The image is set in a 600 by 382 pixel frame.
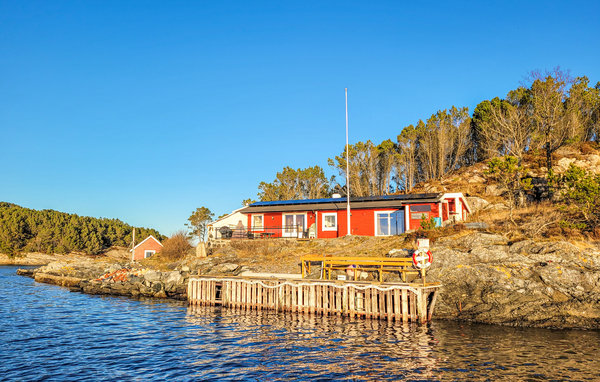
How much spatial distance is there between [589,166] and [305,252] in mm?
45977

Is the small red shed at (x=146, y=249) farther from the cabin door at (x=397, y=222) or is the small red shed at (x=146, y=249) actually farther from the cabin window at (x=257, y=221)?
the cabin door at (x=397, y=222)

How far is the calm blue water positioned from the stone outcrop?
135 cm

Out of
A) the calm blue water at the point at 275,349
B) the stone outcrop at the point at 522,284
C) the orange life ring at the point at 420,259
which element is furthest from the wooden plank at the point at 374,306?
the stone outcrop at the point at 522,284

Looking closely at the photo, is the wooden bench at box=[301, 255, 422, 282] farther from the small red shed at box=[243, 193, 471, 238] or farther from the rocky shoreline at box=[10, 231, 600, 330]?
the small red shed at box=[243, 193, 471, 238]

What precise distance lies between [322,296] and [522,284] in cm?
1137

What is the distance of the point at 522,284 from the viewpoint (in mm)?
21734

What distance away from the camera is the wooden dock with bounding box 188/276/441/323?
21156mm

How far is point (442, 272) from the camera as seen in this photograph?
23797 millimetres

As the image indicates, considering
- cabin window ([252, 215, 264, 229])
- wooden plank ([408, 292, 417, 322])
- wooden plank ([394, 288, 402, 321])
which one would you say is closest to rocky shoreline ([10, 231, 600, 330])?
wooden plank ([408, 292, 417, 322])

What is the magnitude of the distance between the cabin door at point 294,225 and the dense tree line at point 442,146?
3439 centimetres

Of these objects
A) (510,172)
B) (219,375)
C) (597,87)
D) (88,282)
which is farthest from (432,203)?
(597,87)

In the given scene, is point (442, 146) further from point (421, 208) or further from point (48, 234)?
point (48, 234)

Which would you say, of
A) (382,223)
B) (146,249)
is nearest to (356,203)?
(382,223)

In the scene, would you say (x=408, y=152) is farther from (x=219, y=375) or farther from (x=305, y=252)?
(x=219, y=375)
